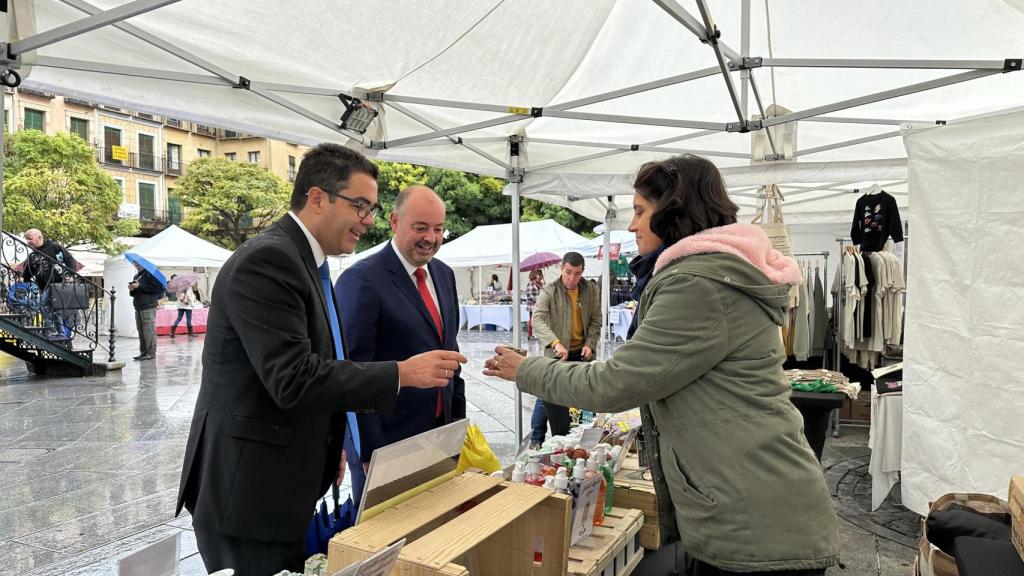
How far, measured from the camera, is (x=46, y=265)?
34.8 feet

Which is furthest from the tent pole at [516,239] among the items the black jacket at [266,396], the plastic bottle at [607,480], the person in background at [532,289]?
the person in background at [532,289]

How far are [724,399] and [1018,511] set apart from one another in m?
0.87

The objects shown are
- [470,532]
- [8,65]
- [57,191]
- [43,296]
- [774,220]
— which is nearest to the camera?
[470,532]

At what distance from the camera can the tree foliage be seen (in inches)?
1026

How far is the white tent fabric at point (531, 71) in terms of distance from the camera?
Result: 9.32ft

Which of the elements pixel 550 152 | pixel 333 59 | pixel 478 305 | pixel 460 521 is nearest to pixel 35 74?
pixel 333 59

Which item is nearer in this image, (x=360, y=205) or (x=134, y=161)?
(x=360, y=205)

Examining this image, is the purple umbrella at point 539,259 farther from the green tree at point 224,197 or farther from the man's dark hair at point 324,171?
the green tree at point 224,197

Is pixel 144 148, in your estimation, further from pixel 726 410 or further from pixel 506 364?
pixel 726 410

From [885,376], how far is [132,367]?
39.3 feet

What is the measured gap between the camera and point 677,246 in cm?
168

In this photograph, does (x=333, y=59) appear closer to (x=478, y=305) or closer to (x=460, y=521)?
(x=460, y=521)

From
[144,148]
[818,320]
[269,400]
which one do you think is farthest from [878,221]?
[144,148]

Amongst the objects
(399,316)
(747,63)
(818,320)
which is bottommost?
(818,320)
